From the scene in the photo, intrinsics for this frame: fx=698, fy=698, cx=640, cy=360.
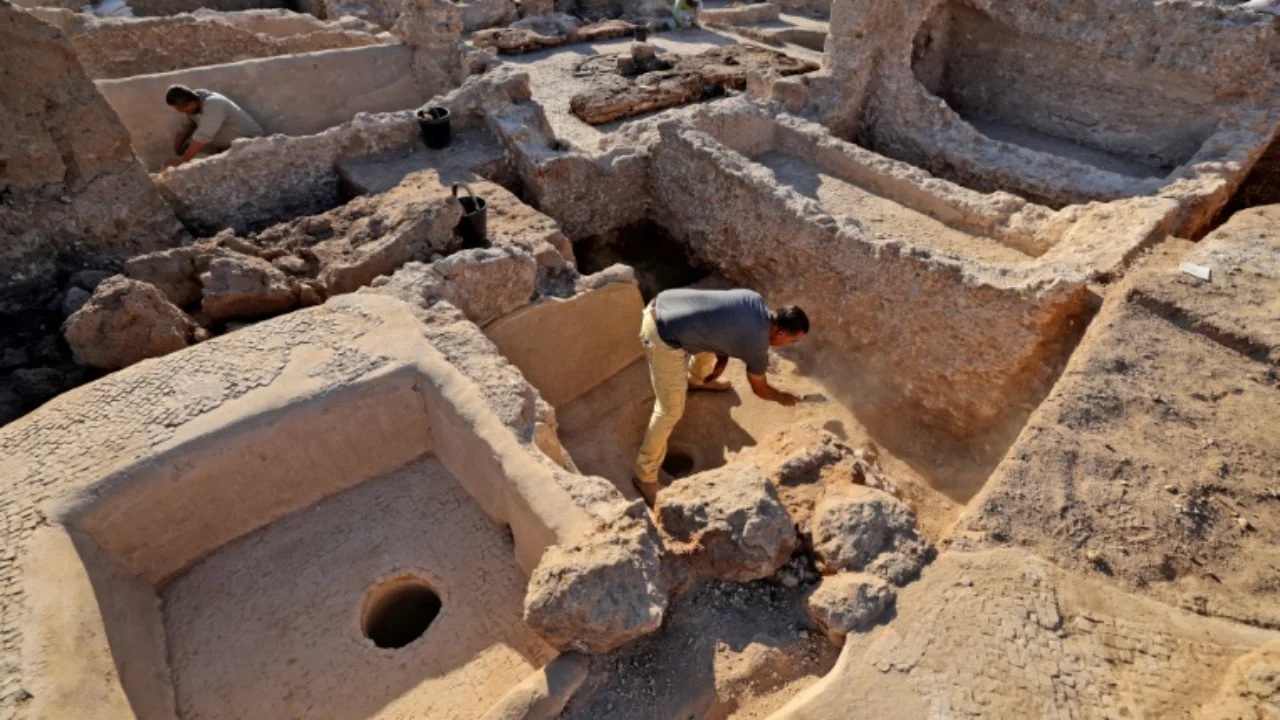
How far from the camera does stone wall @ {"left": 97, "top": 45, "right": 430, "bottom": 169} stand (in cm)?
683

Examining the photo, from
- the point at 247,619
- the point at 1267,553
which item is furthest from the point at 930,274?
the point at 247,619

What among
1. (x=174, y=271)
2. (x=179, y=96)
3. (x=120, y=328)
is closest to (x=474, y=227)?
(x=174, y=271)

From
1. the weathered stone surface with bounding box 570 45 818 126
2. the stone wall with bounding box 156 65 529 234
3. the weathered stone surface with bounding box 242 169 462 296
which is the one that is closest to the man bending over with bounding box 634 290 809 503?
the weathered stone surface with bounding box 242 169 462 296

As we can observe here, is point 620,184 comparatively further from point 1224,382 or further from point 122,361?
point 1224,382

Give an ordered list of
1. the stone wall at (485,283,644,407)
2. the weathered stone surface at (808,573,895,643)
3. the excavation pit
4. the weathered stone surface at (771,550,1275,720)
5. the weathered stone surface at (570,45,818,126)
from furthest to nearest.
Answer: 1. the weathered stone surface at (570,45,818,126)
2. the excavation pit
3. the stone wall at (485,283,644,407)
4. the weathered stone surface at (808,573,895,643)
5. the weathered stone surface at (771,550,1275,720)

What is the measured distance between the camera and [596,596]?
8.80 ft

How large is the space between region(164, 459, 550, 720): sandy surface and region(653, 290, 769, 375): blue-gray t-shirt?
5.60 feet

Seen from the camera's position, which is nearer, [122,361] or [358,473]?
[358,473]

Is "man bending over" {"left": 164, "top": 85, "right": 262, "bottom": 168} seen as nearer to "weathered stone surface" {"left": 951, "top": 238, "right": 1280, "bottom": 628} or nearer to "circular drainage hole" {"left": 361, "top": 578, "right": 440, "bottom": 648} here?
"circular drainage hole" {"left": 361, "top": 578, "right": 440, "bottom": 648}

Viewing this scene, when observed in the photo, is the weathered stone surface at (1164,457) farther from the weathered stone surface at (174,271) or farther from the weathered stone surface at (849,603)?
the weathered stone surface at (174,271)

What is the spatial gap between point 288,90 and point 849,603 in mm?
7587

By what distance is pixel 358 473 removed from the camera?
377cm

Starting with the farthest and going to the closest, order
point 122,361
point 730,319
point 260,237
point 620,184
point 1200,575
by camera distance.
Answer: point 620,184 → point 260,237 → point 730,319 → point 122,361 → point 1200,575

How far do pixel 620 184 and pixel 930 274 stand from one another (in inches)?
134
